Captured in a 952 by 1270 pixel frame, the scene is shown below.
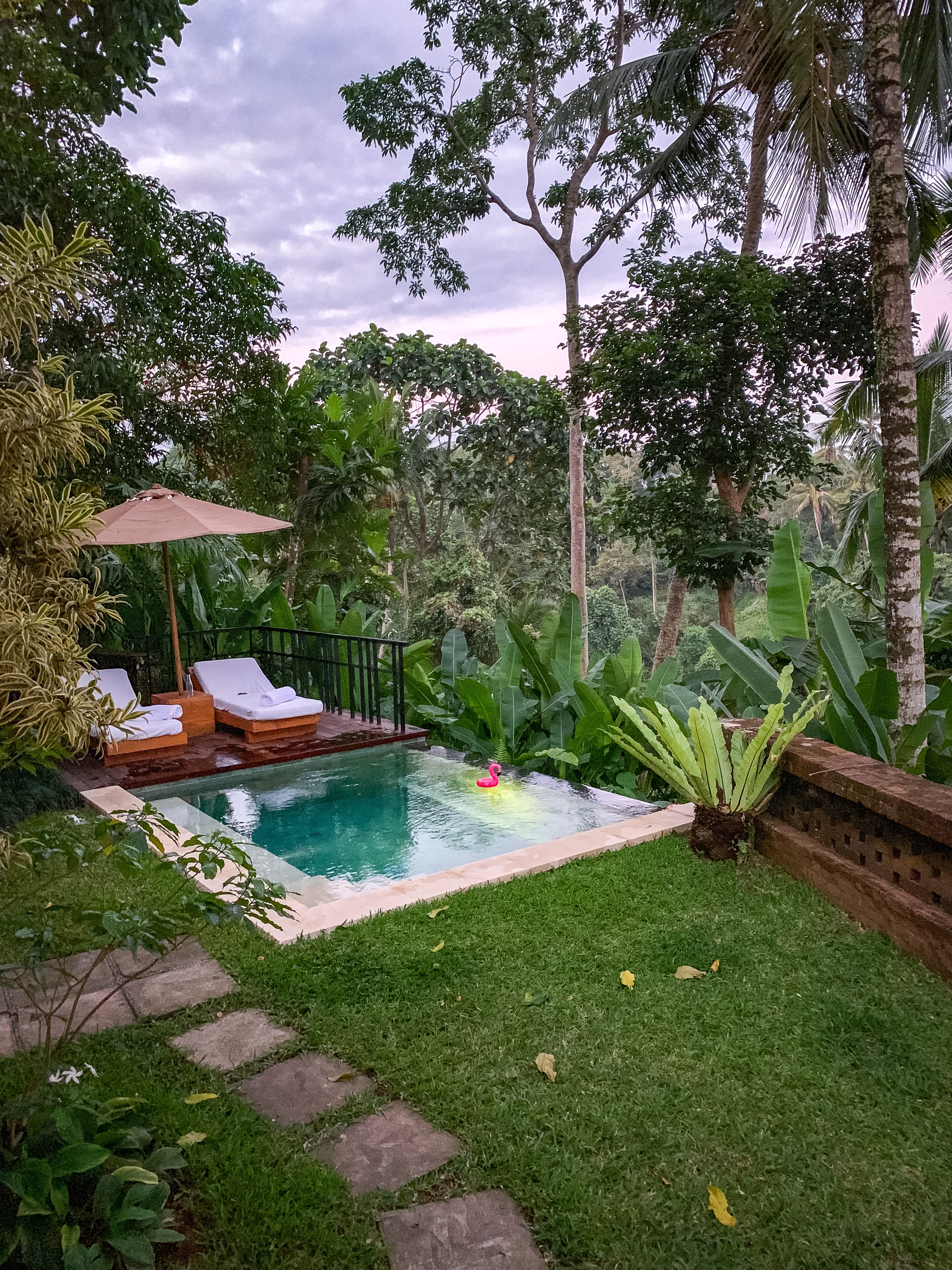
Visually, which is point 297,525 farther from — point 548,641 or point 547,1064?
point 547,1064

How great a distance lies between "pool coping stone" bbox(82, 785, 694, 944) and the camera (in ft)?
11.9

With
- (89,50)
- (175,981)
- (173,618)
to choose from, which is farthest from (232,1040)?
(89,50)

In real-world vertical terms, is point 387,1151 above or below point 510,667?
below

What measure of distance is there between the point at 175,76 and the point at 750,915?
2210cm

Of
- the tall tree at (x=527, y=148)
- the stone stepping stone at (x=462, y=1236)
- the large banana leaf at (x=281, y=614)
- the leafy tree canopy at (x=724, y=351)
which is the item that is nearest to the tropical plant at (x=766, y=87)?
the tall tree at (x=527, y=148)

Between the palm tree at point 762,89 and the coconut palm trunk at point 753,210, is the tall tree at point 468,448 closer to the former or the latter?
the palm tree at point 762,89

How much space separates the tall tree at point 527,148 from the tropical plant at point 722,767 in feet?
30.9

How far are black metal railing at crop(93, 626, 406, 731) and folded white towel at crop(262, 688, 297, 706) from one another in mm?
632

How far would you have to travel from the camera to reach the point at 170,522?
22.4 ft

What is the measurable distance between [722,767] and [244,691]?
5202 mm

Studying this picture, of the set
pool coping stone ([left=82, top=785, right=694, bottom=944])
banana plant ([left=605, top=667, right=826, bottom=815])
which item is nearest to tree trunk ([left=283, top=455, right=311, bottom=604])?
pool coping stone ([left=82, top=785, right=694, bottom=944])

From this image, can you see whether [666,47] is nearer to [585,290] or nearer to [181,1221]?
[585,290]

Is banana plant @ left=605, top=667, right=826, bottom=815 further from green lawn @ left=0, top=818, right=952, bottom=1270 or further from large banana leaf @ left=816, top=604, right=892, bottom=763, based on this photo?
green lawn @ left=0, top=818, right=952, bottom=1270

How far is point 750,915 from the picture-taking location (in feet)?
11.9
